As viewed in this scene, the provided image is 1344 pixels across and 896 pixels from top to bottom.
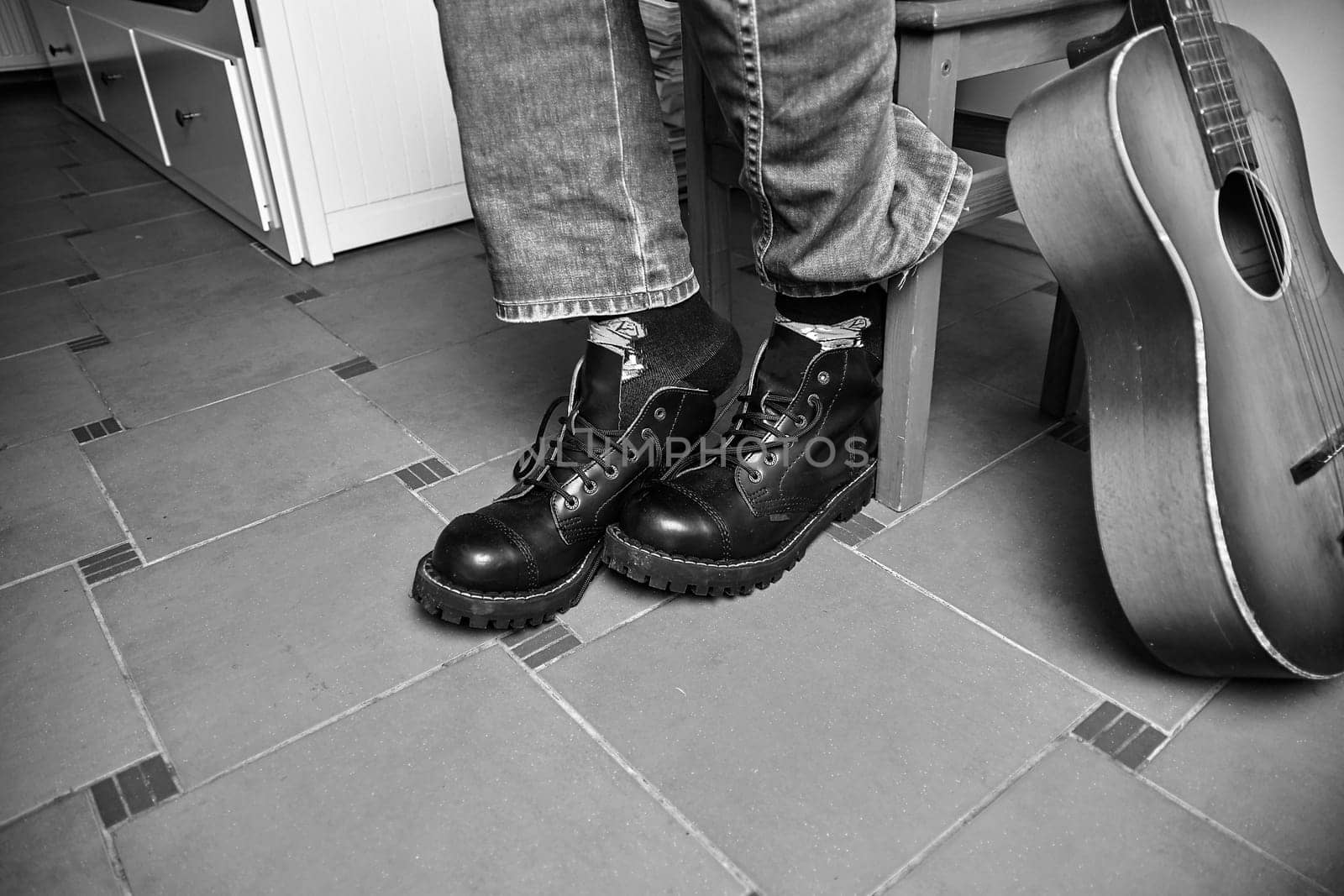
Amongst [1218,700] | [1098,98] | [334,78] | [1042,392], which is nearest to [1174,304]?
[1098,98]

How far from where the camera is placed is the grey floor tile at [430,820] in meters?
0.70

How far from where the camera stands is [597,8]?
85 cm

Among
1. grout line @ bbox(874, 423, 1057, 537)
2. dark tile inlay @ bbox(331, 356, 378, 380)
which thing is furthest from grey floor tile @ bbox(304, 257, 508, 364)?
grout line @ bbox(874, 423, 1057, 537)

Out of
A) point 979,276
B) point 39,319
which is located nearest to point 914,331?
point 979,276

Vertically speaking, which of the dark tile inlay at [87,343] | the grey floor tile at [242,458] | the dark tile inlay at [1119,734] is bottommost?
the dark tile inlay at [87,343]

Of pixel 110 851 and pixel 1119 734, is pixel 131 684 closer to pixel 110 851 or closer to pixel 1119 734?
pixel 110 851

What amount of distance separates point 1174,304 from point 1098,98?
17 centimetres

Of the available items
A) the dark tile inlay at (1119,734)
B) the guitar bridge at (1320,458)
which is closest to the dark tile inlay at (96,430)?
the dark tile inlay at (1119,734)

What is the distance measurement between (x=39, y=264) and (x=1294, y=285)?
7.05ft

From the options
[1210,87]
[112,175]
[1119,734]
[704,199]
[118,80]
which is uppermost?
[1210,87]

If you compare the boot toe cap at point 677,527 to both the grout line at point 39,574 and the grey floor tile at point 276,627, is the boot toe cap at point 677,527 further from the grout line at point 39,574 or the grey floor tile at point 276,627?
the grout line at point 39,574

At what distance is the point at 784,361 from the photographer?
3.25 feet

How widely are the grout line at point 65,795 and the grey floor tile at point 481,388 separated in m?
0.50

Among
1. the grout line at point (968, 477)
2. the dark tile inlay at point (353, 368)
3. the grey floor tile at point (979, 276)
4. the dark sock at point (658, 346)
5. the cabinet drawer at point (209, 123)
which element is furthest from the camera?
the cabinet drawer at point (209, 123)
